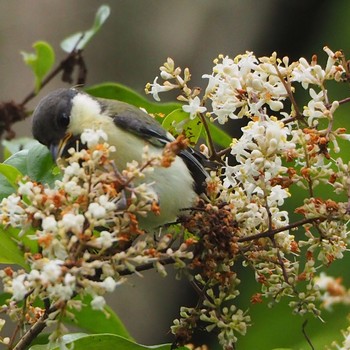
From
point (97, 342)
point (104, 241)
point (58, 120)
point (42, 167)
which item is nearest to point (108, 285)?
point (104, 241)

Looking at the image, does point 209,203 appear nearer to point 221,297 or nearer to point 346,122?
point 221,297

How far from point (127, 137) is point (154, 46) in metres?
1.91

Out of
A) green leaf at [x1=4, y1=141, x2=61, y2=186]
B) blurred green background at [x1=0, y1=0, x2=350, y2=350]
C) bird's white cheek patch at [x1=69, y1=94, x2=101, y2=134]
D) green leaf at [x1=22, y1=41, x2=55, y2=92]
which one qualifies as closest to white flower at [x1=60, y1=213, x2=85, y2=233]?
green leaf at [x1=4, y1=141, x2=61, y2=186]

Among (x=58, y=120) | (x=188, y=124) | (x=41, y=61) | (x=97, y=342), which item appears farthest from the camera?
(x=41, y=61)

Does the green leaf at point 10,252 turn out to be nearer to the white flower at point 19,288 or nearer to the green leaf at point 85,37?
the white flower at point 19,288

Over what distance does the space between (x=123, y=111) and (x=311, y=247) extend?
25.2 inches

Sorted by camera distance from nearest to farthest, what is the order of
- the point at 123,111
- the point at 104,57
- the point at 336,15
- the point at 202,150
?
the point at 202,150 < the point at 123,111 < the point at 104,57 < the point at 336,15

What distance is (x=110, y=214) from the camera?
1195 mm

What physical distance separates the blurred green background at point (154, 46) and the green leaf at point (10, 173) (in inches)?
68.6

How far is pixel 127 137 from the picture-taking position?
1848 millimetres

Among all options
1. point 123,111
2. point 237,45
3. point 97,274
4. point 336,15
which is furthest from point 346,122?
point 97,274

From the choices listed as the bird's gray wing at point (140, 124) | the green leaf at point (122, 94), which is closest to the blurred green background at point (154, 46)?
the green leaf at point (122, 94)

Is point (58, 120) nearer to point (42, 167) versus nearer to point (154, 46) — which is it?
point (42, 167)

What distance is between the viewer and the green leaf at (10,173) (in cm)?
155
